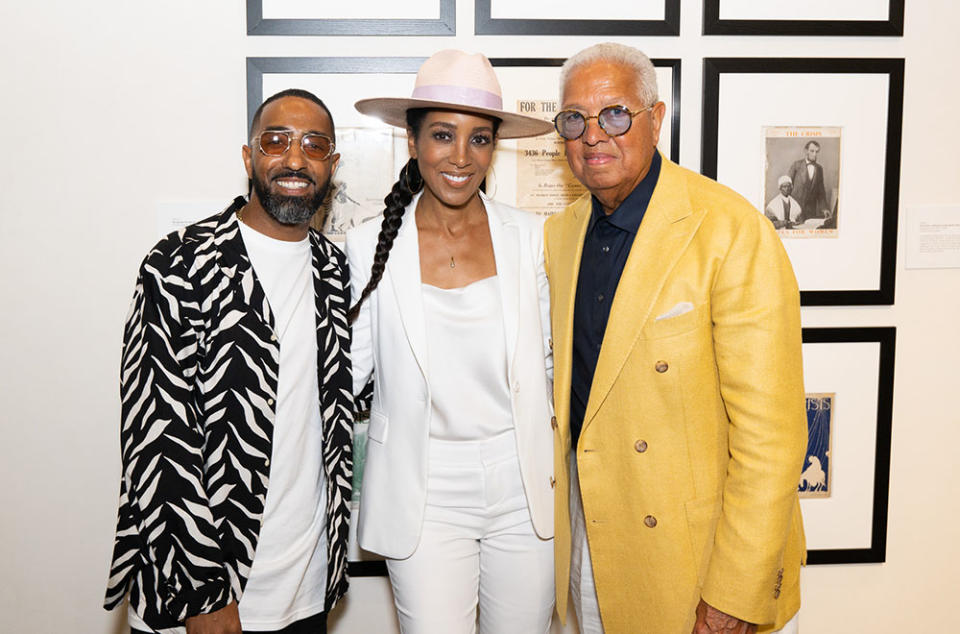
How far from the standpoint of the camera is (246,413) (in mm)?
1802

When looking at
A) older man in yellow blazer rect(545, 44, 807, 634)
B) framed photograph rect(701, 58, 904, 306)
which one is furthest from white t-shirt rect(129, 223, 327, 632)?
framed photograph rect(701, 58, 904, 306)

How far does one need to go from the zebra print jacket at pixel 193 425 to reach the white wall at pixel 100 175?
828mm

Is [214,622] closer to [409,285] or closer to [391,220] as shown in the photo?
[409,285]

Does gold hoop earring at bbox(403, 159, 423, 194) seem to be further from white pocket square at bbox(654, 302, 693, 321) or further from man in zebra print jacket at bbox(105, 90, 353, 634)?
white pocket square at bbox(654, 302, 693, 321)

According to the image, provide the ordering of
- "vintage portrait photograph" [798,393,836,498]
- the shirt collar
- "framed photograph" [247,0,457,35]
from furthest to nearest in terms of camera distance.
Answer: "vintage portrait photograph" [798,393,836,498] < "framed photograph" [247,0,457,35] < the shirt collar

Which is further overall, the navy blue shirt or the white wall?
the white wall

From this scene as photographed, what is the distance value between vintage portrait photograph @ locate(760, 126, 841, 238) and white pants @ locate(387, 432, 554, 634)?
146cm

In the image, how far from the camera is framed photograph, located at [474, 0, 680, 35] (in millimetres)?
2512

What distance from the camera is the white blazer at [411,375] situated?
1.99 metres

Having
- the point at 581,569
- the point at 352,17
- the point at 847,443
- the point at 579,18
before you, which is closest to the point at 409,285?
the point at 581,569

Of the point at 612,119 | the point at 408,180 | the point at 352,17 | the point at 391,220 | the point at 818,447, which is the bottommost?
the point at 818,447

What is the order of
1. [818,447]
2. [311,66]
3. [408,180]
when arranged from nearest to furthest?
1. [408,180]
2. [311,66]
3. [818,447]

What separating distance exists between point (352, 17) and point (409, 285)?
44.8 inches

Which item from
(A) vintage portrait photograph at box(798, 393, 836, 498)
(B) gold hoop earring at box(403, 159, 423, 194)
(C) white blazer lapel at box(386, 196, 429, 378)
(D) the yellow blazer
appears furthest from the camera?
(A) vintage portrait photograph at box(798, 393, 836, 498)
